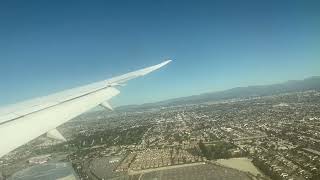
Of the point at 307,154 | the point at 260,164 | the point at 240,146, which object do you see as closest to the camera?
the point at 260,164

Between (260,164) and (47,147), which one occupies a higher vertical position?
(47,147)

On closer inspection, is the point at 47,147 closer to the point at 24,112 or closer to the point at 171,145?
the point at 171,145

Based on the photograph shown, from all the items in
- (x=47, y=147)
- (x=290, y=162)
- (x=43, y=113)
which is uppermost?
(x=43, y=113)

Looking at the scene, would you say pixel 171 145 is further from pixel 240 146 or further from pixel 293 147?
pixel 293 147

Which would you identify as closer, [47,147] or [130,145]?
[47,147]

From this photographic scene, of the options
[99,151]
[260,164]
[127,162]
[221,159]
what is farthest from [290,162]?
[99,151]

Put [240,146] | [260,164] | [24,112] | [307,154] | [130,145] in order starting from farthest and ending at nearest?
[130,145] < [240,146] < [307,154] < [260,164] < [24,112]
